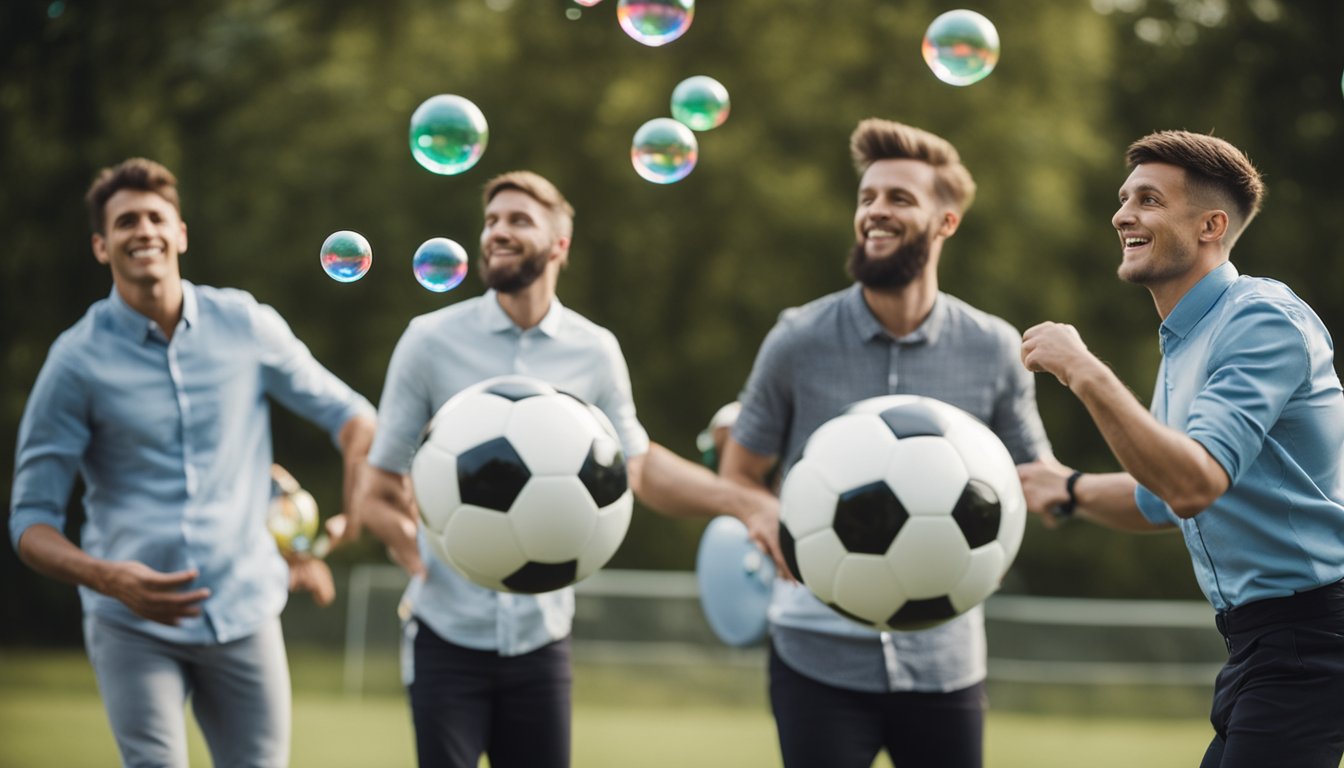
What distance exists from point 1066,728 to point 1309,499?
33.1 feet

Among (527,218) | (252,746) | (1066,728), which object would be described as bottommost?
(1066,728)

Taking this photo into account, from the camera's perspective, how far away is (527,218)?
5.23 metres

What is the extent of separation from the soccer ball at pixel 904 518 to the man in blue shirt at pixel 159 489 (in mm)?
2179

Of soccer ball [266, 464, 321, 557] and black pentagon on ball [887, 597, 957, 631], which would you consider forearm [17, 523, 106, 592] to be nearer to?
soccer ball [266, 464, 321, 557]

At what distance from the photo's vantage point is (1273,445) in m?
3.88

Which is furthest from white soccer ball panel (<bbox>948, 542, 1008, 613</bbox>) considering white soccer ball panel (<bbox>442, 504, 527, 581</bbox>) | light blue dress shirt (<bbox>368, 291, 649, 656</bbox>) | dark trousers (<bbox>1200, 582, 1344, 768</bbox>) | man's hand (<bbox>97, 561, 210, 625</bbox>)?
man's hand (<bbox>97, 561, 210, 625</bbox>)

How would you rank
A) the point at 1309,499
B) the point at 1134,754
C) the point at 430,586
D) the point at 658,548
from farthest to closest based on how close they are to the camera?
1. the point at 658,548
2. the point at 1134,754
3. the point at 430,586
4. the point at 1309,499

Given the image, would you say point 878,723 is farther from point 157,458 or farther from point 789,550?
point 157,458

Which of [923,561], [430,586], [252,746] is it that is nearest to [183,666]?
[252,746]

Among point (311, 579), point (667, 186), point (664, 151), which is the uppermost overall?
point (667, 186)

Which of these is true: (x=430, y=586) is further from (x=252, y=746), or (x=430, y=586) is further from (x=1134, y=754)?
(x=1134, y=754)

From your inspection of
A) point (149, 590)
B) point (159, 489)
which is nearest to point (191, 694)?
point (149, 590)

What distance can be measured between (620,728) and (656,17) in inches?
317

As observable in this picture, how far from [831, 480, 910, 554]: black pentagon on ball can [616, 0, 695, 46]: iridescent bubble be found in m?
3.06
